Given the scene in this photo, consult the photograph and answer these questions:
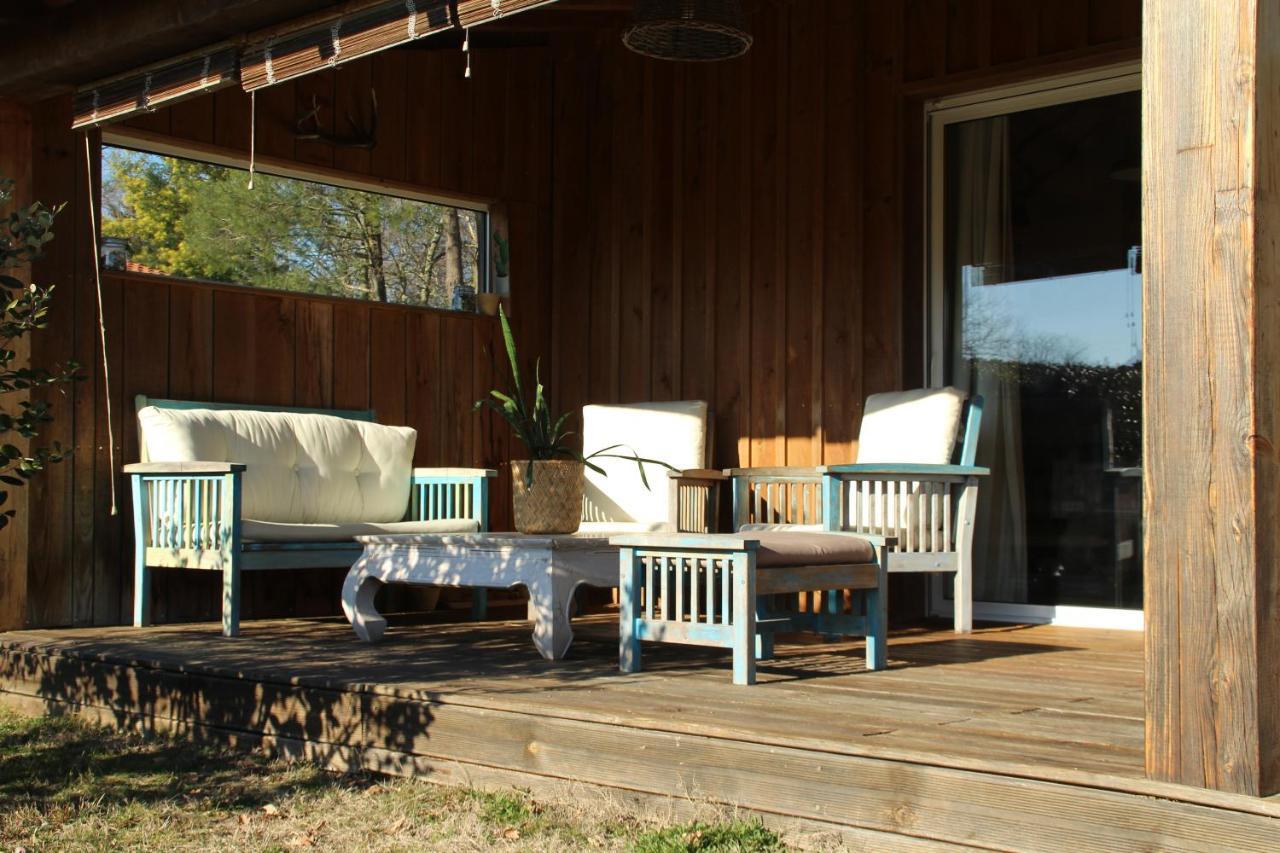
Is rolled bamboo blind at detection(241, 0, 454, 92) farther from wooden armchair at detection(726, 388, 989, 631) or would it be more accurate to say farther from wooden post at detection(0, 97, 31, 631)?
wooden armchair at detection(726, 388, 989, 631)

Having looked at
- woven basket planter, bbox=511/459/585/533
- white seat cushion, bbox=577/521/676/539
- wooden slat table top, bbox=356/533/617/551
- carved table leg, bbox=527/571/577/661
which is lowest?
carved table leg, bbox=527/571/577/661

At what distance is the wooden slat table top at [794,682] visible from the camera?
2.57 metres

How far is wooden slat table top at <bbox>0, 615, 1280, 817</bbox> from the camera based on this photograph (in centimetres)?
257

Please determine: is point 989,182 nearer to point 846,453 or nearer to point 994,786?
point 846,453

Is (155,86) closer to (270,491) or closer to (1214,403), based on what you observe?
(270,491)

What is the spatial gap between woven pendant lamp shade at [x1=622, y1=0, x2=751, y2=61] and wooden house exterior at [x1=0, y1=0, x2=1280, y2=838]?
38 cm

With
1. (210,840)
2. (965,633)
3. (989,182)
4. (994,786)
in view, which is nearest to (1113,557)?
(965,633)

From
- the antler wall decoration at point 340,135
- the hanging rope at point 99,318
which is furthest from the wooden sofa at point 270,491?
the antler wall decoration at point 340,135

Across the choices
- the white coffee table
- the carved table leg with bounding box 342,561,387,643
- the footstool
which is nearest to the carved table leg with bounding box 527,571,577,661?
the white coffee table

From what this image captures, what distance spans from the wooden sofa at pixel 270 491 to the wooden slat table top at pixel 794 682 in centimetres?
29

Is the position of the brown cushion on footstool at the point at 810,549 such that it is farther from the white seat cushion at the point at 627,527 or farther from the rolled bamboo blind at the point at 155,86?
the rolled bamboo blind at the point at 155,86

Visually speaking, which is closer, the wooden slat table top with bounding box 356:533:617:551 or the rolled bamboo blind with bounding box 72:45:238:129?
the wooden slat table top with bounding box 356:533:617:551

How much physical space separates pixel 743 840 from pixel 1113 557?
301cm

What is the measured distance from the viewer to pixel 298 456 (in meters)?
5.50
